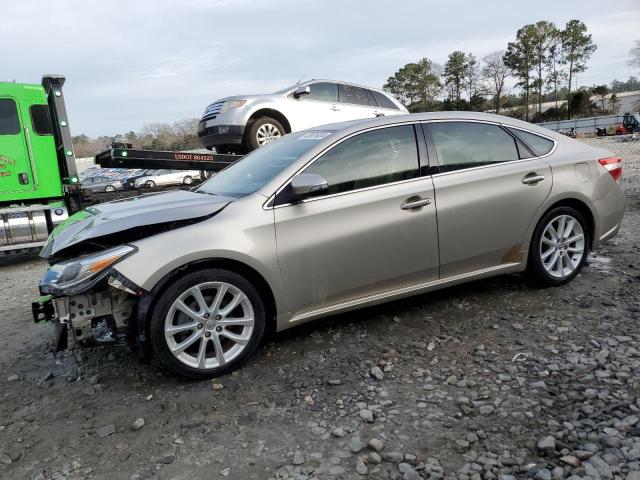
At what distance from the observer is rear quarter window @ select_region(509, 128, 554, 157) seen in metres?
4.21

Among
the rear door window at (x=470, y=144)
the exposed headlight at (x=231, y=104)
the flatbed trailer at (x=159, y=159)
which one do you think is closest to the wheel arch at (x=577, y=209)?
the rear door window at (x=470, y=144)

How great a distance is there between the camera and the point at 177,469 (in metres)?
2.37

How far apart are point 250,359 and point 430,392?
126 cm

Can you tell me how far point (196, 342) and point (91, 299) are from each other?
691 mm

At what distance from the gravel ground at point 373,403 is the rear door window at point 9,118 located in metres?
4.89

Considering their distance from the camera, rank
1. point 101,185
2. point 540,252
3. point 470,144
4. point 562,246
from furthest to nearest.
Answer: point 101,185 < point 562,246 < point 540,252 < point 470,144

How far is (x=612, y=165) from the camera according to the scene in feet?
14.6

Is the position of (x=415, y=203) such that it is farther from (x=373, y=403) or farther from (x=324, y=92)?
(x=324, y=92)

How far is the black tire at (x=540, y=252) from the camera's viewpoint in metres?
4.16

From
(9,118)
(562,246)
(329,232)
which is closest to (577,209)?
(562,246)

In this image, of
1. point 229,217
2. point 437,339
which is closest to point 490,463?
point 437,339

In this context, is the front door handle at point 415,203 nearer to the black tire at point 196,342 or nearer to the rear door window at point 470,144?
the rear door window at point 470,144

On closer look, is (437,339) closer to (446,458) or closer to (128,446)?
(446,458)

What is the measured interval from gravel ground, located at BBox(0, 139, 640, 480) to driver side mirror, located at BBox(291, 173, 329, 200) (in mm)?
1124
